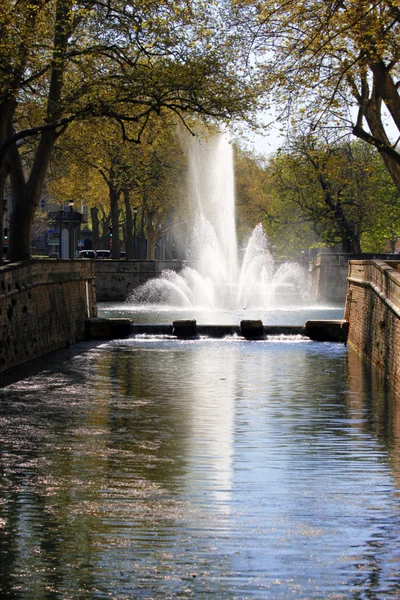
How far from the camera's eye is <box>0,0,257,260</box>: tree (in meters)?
27.5

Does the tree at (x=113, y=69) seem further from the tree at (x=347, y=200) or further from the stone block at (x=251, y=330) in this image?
the tree at (x=347, y=200)

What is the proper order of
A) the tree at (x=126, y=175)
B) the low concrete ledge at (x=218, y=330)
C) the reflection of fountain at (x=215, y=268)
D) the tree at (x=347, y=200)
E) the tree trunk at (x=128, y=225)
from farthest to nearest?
the tree trunk at (x=128, y=225) → the tree at (x=347, y=200) → the reflection of fountain at (x=215, y=268) → the tree at (x=126, y=175) → the low concrete ledge at (x=218, y=330)

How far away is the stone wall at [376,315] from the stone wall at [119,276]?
27.8 metres

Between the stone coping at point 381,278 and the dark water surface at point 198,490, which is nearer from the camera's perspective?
the dark water surface at point 198,490

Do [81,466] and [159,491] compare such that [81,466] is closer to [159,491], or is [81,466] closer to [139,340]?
[159,491]

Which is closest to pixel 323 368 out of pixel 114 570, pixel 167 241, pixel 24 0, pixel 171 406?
pixel 171 406

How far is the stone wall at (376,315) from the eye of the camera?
72.3ft

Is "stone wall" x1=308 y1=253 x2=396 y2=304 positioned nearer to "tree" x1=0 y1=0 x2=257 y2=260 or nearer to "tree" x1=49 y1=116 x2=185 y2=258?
"tree" x1=49 y1=116 x2=185 y2=258

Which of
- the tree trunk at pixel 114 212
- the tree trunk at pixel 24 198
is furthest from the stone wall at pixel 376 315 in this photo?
the tree trunk at pixel 114 212

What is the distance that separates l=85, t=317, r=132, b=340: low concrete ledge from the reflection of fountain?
16.9 meters

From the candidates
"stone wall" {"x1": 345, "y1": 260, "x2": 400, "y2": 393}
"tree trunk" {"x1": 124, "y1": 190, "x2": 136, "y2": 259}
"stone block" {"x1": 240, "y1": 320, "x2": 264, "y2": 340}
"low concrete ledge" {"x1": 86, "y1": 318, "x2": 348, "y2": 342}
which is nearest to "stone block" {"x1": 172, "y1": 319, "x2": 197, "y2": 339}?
"low concrete ledge" {"x1": 86, "y1": 318, "x2": 348, "y2": 342}

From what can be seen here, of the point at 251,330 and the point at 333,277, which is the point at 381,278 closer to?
the point at 251,330

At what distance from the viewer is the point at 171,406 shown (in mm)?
19422

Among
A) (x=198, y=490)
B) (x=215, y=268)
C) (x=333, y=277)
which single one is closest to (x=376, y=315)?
(x=198, y=490)
